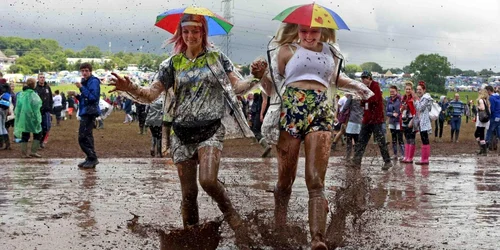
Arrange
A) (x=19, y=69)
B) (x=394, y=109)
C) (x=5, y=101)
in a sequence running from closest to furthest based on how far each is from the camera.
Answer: (x=394, y=109) < (x=5, y=101) < (x=19, y=69)

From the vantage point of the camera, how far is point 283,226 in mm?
6668

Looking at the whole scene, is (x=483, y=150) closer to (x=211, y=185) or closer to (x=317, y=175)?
(x=317, y=175)

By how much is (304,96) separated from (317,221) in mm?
1080

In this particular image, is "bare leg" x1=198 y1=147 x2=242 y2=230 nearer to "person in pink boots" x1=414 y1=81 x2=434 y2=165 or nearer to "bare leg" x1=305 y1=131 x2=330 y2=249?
"bare leg" x1=305 y1=131 x2=330 y2=249

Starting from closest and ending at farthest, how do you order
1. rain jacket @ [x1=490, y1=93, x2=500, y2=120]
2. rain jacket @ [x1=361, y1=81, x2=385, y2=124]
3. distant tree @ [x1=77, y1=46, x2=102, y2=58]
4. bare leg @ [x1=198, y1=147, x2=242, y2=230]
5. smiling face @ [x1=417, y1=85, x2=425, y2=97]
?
→ bare leg @ [x1=198, y1=147, x2=242, y2=230] → rain jacket @ [x1=361, y1=81, x2=385, y2=124] → smiling face @ [x1=417, y1=85, x2=425, y2=97] → rain jacket @ [x1=490, y1=93, x2=500, y2=120] → distant tree @ [x1=77, y1=46, x2=102, y2=58]

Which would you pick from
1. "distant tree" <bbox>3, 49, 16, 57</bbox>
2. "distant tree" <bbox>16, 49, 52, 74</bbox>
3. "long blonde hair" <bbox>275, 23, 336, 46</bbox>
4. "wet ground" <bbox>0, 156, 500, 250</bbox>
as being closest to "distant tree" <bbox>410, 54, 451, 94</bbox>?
"wet ground" <bbox>0, 156, 500, 250</bbox>

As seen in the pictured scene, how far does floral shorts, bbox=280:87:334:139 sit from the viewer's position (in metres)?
6.22

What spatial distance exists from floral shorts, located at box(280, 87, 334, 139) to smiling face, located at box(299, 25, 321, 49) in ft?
1.35

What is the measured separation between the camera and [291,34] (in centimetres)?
659

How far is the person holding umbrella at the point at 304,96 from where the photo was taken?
6.10 m

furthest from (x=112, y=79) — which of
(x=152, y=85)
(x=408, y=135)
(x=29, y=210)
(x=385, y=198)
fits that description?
(x=408, y=135)

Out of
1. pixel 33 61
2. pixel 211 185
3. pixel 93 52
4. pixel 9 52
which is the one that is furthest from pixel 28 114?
pixel 9 52

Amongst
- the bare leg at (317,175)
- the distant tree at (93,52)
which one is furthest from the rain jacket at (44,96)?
the distant tree at (93,52)

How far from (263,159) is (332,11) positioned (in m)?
10.9
